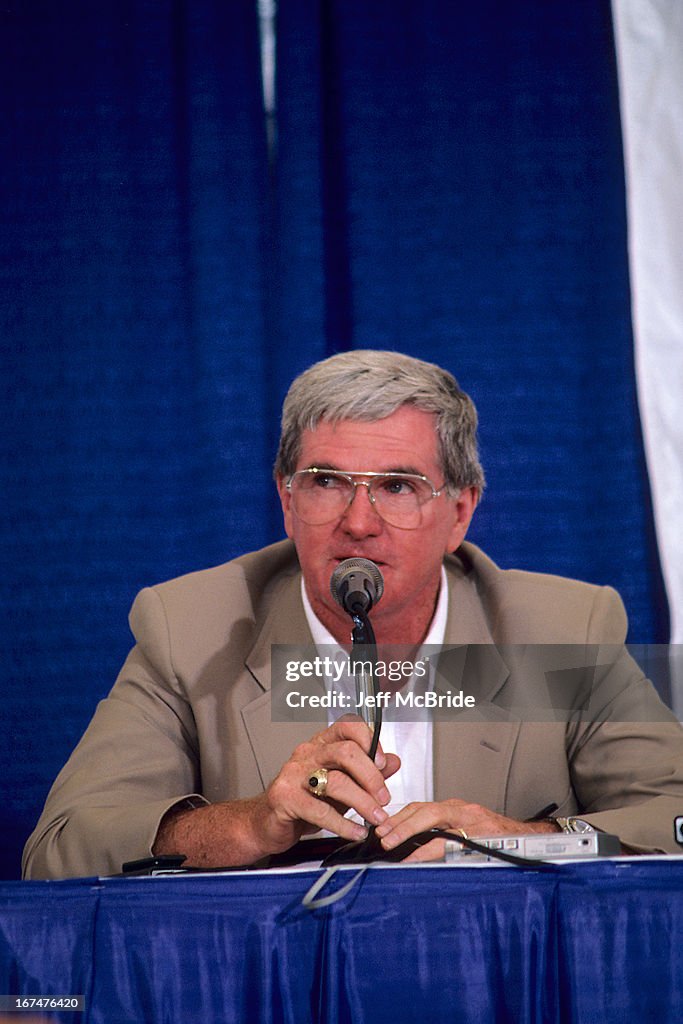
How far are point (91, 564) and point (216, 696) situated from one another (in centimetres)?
76

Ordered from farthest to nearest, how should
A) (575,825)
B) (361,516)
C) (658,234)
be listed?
(658,234), (361,516), (575,825)

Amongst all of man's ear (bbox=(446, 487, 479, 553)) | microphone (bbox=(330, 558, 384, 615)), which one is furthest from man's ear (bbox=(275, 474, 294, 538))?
microphone (bbox=(330, 558, 384, 615))

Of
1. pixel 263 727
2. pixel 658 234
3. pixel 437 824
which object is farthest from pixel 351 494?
pixel 658 234

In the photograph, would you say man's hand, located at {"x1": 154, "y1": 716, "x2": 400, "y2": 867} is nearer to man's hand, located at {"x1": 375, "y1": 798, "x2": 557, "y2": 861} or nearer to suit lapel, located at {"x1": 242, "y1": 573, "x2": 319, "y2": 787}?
man's hand, located at {"x1": 375, "y1": 798, "x2": 557, "y2": 861}

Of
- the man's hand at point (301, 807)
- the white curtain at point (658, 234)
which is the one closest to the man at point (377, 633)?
the man's hand at point (301, 807)

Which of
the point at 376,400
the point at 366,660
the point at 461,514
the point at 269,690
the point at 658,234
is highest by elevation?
the point at 658,234

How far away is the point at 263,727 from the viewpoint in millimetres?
1945

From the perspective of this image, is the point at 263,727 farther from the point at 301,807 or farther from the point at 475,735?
the point at 301,807

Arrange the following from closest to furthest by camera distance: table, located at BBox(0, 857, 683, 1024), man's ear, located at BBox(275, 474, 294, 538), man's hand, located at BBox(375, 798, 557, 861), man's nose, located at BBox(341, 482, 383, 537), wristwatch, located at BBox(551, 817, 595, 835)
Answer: table, located at BBox(0, 857, 683, 1024), man's hand, located at BBox(375, 798, 557, 861), wristwatch, located at BBox(551, 817, 595, 835), man's nose, located at BBox(341, 482, 383, 537), man's ear, located at BBox(275, 474, 294, 538)

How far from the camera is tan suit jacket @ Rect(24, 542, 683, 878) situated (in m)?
1.92

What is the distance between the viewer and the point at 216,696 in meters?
2.00

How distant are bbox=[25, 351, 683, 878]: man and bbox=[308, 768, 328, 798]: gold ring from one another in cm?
32

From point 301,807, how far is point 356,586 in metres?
0.28

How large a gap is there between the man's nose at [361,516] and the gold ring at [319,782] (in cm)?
53
